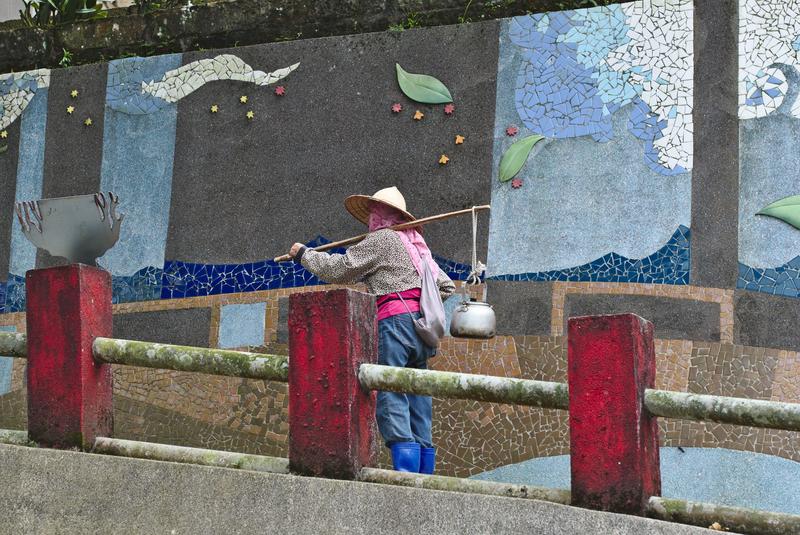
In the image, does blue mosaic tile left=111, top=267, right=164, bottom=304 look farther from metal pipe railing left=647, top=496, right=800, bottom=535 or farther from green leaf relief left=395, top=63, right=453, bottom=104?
metal pipe railing left=647, top=496, right=800, bottom=535

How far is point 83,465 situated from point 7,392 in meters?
4.06

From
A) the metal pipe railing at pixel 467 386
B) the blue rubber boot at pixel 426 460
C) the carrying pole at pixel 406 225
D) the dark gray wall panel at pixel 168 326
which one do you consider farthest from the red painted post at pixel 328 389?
the dark gray wall panel at pixel 168 326

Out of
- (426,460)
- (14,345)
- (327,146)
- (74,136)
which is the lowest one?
(426,460)

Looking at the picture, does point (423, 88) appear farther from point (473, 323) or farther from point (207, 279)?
point (473, 323)

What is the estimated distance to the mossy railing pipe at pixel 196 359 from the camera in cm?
597

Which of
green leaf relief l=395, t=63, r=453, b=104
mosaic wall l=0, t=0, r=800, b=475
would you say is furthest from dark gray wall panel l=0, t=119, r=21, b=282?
green leaf relief l=395, t=63, r=453, b=104

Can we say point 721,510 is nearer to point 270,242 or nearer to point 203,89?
point 270,242

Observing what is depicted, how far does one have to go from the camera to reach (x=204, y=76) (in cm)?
980

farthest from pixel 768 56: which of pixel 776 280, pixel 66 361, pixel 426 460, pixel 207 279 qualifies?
pixel 66 361

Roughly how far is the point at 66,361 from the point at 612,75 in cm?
416

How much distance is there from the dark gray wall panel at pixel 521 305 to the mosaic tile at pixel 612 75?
0.99 m

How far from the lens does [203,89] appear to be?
9.78m

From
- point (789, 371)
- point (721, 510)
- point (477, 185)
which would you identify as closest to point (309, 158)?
point (477, 185)

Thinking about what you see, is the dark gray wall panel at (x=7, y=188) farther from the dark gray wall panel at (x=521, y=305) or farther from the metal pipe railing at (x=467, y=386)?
the metal pipe railing at (x=467, y=386)
